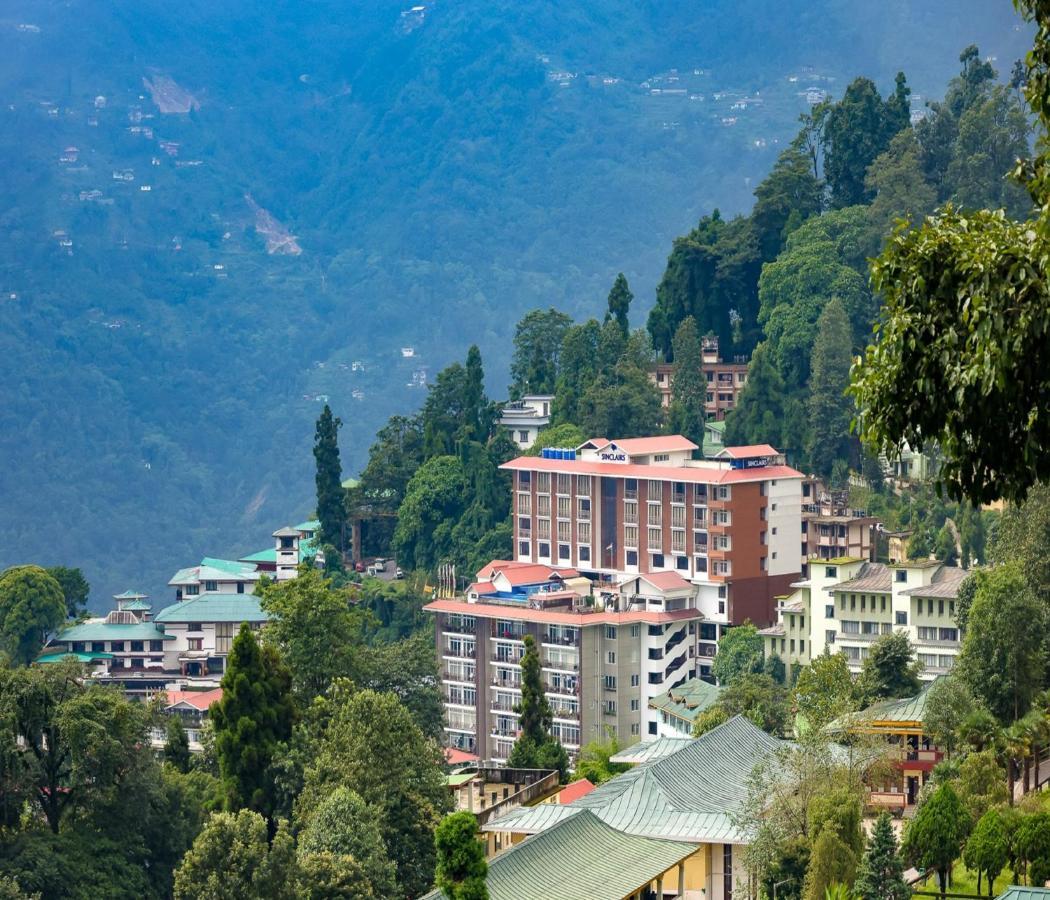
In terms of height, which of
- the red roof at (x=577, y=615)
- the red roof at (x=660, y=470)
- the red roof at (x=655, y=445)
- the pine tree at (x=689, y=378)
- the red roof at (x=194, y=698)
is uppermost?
the pine tree at (x=689, y=378)

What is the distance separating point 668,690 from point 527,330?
31.7 metres

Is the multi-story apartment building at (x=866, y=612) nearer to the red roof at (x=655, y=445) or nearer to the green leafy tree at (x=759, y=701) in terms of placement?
the green leafy tree at (x=759, y=701)

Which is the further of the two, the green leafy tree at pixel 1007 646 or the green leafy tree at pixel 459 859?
the green leafy tree at pixel 1007 646

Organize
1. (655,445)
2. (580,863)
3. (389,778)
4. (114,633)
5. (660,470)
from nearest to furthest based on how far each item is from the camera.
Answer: (580,863) < (389,778) < (660,470) < (655,445) < (114,633)

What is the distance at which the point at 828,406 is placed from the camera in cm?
10331

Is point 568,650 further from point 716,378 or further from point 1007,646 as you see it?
point 1007,646

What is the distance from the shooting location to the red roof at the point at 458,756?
3633 inches

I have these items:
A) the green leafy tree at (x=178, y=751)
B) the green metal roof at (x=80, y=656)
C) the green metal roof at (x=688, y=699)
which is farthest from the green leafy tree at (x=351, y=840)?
the green metal roof at (x=80, y=656)

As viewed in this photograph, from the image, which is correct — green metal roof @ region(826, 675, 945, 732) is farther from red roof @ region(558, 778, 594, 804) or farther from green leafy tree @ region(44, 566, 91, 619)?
green leafy tree @ region(44, 566, 91, 619)

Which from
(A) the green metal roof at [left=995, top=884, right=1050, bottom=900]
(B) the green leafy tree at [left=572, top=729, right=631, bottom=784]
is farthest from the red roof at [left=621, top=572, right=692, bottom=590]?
(A) the green metal roof at [left=995, top=884, right=1050, bottom=900]

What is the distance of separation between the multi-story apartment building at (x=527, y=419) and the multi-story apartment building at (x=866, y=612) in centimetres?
2535

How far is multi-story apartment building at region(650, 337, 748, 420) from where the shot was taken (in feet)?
373

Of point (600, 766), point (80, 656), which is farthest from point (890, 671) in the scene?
point (80, 656)

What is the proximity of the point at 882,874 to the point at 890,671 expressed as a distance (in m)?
26.4
